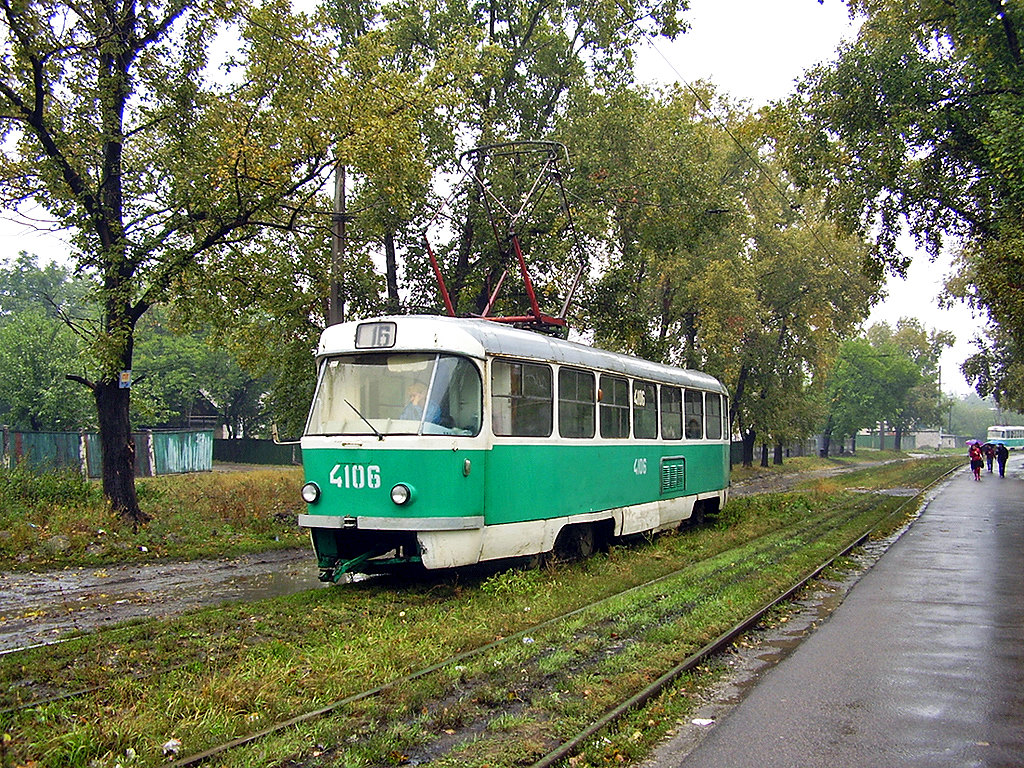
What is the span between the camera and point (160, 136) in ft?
52.0

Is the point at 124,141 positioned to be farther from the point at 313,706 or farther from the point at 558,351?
the point at 313,706

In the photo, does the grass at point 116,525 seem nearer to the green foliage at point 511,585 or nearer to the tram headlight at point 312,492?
the tram headlight at point 312,492

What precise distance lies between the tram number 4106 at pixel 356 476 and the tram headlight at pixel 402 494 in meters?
0.27

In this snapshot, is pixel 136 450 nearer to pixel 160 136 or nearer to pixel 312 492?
pixel 160 136

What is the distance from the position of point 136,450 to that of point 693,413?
23.7m

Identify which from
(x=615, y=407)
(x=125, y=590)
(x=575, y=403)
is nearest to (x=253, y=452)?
(x=615, y=407)

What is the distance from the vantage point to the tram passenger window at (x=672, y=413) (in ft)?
51.3

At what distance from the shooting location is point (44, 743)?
16.3 feet

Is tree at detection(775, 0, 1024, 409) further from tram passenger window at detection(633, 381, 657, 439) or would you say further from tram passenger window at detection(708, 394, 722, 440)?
tram passenger window at detection(633, 381, 657, 439)

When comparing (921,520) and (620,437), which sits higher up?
(620,437)

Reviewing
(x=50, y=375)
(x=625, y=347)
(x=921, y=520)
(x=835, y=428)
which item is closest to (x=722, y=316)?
(x=625, y=347)

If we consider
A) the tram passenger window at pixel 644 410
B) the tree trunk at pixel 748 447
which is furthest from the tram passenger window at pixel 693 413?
the tree trunk at pixel 748 447

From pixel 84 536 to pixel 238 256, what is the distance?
5.29 meters

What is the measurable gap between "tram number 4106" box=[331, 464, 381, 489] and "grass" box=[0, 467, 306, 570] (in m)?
5.21
